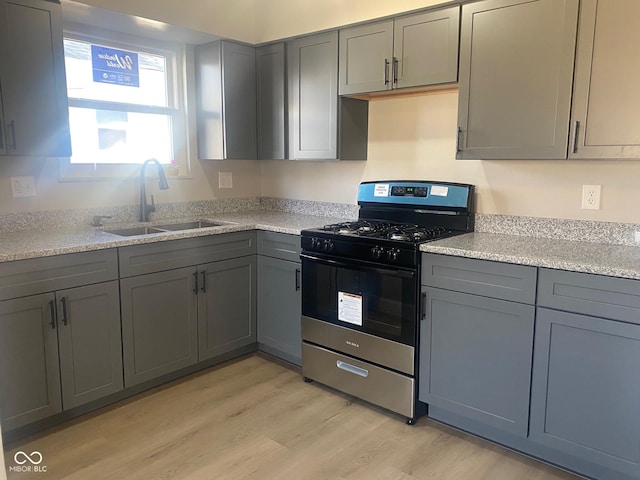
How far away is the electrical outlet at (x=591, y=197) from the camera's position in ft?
8.05

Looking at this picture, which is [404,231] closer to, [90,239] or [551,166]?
[551,166]

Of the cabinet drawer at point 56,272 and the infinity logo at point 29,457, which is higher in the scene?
the cabinet drawer at point 56,272

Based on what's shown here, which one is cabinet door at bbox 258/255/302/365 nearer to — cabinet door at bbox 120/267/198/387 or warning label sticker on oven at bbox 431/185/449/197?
cabinet door at bbox 120/267/198/387

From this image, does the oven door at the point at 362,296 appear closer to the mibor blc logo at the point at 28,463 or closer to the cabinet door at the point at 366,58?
the cabinet door at the point at 366,58

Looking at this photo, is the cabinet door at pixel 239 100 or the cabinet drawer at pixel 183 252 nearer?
the cabinet drawer at pixel 183 252

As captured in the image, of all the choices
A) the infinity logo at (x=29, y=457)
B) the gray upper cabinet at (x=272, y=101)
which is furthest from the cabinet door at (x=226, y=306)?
the infinity logo at (x=29, y=457)

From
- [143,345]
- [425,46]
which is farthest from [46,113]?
[425,46]

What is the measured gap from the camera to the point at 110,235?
2781mm

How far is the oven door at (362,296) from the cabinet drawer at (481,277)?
0.31 feet

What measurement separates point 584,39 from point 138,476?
265cm

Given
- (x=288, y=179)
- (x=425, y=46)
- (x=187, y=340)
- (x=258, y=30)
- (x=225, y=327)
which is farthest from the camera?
(x=288, y=179)

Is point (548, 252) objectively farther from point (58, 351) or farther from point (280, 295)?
point (58, 351)

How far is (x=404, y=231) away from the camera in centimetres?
274

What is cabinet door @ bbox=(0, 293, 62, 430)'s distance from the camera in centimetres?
226
